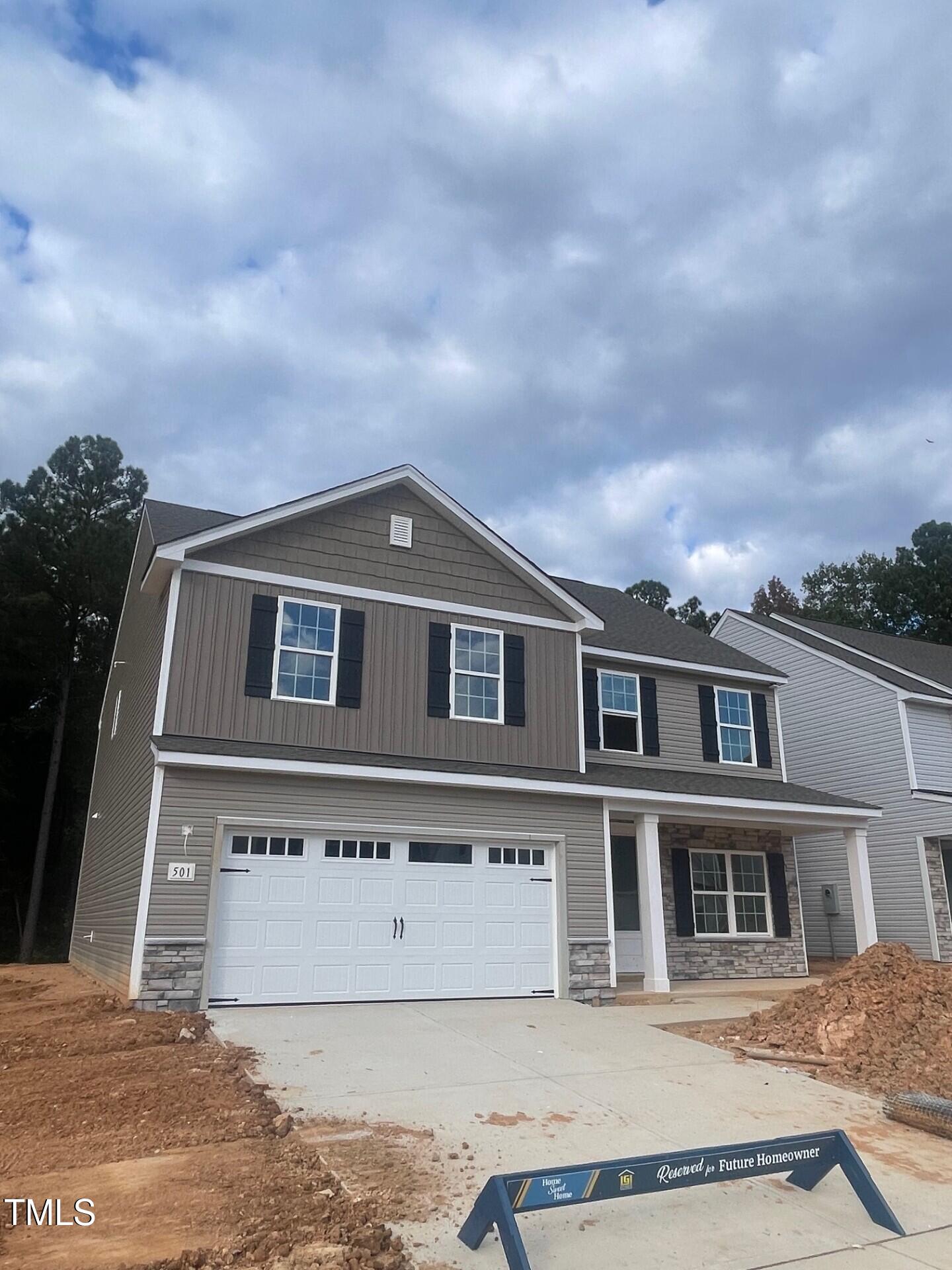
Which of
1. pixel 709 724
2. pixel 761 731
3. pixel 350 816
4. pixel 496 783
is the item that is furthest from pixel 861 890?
pixel 350 816

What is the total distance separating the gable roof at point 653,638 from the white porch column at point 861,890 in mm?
3552

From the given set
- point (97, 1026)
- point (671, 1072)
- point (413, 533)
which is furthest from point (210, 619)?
point (671, 1072)

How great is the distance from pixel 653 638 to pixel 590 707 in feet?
8.36

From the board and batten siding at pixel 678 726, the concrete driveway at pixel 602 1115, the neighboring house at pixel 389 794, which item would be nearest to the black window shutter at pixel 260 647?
the neighboring house at pixel 389 794

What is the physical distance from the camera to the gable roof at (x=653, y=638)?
16.9 m

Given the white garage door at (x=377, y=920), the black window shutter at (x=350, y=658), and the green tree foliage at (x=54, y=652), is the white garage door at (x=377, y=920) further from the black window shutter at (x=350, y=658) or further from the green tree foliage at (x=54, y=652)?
the green tree foliage at (x=54, y=652)

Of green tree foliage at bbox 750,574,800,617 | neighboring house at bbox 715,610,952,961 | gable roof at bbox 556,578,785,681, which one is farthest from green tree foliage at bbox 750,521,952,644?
gable roof at bbox 556,578,785,681

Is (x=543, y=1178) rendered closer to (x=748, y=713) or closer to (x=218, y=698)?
(x=218, y=698)

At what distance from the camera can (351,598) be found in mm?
12922

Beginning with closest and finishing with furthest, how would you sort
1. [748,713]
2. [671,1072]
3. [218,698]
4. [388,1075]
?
[388,1075], [671,1072], [218,698], [748,713]

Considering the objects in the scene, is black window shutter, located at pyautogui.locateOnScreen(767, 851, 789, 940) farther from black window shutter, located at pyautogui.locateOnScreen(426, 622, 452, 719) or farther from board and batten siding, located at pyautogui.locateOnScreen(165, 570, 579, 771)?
black window shutter, located at pyautogui.locateOnScreen(426, 622, 452, 719)

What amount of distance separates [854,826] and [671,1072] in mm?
9296

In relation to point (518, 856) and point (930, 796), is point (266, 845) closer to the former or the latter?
point (518, 856)

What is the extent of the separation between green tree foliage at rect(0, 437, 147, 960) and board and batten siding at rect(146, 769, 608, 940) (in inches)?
703
